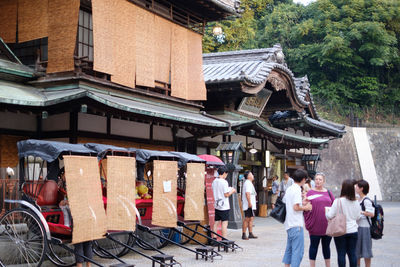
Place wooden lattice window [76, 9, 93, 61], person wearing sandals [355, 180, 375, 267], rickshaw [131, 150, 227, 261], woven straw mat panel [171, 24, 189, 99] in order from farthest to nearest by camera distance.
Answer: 1. woven straw mat panel [171, 24, 189, 99]
2. wooden lattice window [76, 9, 93, 61]
3. rickshaw [131, 150, 227, 261]
4. person wearing sandals [355, 180, 375, 267]

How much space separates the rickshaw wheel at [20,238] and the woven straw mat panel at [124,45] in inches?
231

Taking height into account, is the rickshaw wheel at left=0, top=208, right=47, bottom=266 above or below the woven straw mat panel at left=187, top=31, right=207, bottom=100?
below

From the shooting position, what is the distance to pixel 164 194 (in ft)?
35.5

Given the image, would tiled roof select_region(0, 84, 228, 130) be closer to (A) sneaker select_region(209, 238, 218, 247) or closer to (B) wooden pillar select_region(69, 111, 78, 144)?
(B) wooden pillar select_region(69, 111, 78, 144)

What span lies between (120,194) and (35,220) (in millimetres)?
1801

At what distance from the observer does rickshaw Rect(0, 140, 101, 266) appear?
8.41 metres

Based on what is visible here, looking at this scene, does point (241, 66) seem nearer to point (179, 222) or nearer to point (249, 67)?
point (249, 67)

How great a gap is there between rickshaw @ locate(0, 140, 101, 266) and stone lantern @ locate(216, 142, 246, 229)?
7.21 meters

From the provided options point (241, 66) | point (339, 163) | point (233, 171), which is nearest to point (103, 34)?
point (233, 171)

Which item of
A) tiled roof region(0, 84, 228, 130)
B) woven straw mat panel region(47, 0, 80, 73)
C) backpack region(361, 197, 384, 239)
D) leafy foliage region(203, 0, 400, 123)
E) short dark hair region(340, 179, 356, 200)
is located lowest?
backpack region(361, 197, 384, 239)

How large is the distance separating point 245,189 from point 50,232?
266 inches

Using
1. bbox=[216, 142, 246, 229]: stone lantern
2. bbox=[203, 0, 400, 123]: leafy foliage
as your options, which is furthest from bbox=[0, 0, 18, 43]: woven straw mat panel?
bbox=[203, 0, 400, 123]: leafy foliage

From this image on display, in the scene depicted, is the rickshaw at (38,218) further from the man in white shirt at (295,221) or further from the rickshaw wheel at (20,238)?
the man in white shirt at (295,221)

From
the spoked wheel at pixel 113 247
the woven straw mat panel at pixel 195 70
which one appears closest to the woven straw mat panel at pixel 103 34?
the woven straw mat panel at pixel 195 70
